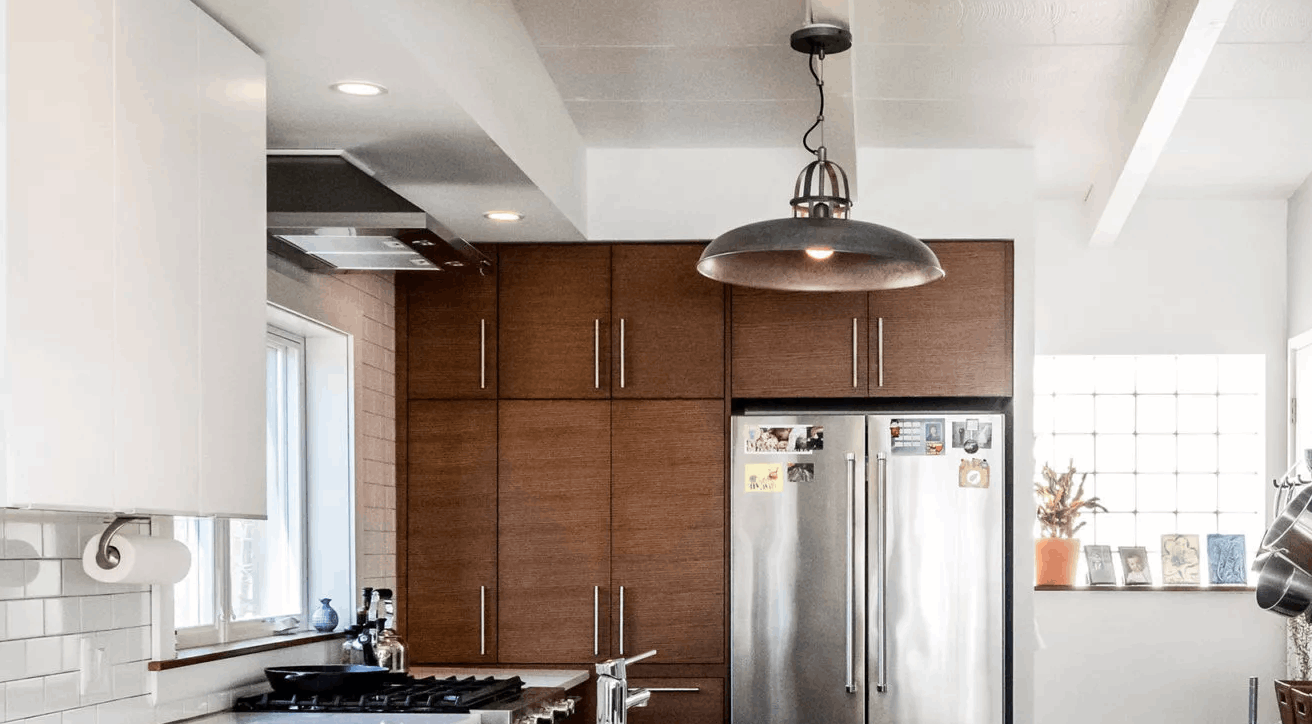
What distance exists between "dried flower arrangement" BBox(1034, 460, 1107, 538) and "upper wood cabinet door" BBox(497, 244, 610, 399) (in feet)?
7.91

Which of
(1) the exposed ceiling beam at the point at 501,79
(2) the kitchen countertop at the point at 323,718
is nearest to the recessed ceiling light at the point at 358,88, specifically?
(1) the exposed ceiling beam at the point at 501,79

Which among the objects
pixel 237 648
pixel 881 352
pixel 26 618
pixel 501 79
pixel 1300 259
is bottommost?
pixel 237 648

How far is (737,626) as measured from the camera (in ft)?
16.4

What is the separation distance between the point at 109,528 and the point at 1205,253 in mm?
5031

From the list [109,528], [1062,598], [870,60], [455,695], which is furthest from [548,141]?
[1062,598]

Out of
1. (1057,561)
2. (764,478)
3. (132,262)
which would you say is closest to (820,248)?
(132,262)

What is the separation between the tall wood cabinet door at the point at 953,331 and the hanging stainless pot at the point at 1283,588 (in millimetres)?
1355

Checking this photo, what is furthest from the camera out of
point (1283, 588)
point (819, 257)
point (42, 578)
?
point (1283, 588)

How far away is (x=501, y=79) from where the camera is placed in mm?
3709

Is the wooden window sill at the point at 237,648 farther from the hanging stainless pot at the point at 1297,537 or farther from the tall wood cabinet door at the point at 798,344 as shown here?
the hanging stainless pot at the point at 1297,537

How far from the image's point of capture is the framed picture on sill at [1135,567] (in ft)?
21.2

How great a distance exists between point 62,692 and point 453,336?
2.53 meters

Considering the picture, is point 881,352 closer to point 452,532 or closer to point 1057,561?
point 452,532

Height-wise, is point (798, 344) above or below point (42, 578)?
above
